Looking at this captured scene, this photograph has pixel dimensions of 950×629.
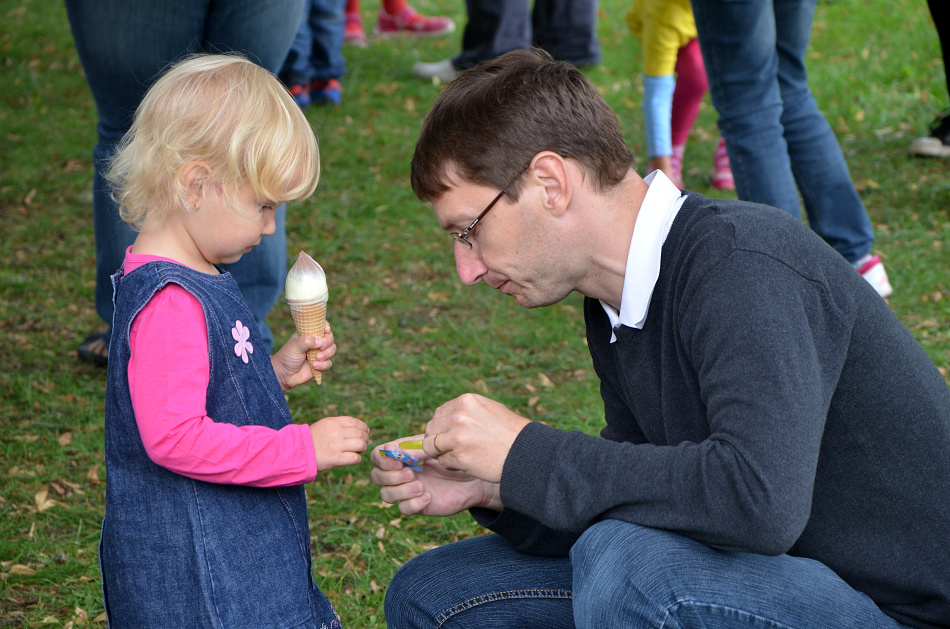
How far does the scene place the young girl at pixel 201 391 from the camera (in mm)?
1758

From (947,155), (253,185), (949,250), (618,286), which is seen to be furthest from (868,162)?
(253,185)

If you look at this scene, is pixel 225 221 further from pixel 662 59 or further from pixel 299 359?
pixel 662 59

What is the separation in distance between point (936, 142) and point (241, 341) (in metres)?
5.41

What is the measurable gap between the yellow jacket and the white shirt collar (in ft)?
11.8

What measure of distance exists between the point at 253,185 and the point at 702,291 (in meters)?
0.91

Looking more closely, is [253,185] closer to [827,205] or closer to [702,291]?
[702,291]

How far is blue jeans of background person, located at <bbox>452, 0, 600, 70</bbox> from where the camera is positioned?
7.76 m

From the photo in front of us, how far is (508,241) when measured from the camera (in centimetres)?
190

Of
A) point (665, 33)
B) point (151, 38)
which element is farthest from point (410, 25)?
point (151, 38)

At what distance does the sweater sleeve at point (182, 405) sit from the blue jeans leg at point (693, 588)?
0.67 metres

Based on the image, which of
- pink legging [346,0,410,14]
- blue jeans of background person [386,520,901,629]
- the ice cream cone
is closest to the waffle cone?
the ice cream cone

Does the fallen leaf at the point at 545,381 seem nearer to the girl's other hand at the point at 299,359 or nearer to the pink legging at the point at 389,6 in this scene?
the girl's other hand at the point at 299,359

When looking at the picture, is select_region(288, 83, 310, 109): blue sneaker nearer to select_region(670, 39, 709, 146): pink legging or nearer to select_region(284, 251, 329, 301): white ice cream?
select_region(670, 39, 709, 146): pink legging

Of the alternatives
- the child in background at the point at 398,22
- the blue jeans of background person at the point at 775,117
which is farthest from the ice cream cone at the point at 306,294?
the child in background at the point at 398,22
